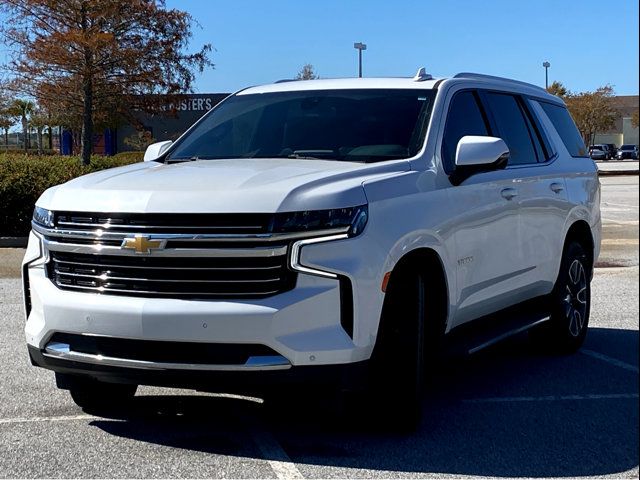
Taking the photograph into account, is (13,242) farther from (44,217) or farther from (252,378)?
(252,378)

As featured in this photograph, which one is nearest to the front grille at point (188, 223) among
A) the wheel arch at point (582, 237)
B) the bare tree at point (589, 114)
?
the wheel arch at point (582, 237)

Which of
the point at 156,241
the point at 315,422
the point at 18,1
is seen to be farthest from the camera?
the point at 18,1

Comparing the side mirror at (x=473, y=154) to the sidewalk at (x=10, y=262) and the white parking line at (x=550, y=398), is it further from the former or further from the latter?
the sidewalk at (x=10, y=262)

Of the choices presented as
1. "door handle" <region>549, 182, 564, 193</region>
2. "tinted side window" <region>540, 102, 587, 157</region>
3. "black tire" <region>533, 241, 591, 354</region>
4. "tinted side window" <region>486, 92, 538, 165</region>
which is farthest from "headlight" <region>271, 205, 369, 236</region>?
"tinted side window" <region>540, 102, 587, 157</region>

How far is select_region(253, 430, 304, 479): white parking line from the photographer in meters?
4.19

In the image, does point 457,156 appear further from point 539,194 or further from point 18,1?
point 18,1

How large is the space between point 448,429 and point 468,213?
1.26 m

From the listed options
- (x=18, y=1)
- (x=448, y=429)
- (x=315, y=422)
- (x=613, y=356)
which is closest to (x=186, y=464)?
(x=315, y=422)

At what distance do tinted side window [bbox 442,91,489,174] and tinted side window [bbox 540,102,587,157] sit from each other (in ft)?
4.13

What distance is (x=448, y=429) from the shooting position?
488 centimetres

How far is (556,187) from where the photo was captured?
641 cm

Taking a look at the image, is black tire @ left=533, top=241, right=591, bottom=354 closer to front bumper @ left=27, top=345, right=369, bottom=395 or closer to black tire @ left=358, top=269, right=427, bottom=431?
black tire @ left=358, top=269, right=427, bottom=431

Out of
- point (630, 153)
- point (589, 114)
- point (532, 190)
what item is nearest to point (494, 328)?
point (532, 190)

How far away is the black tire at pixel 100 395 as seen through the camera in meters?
5.02
